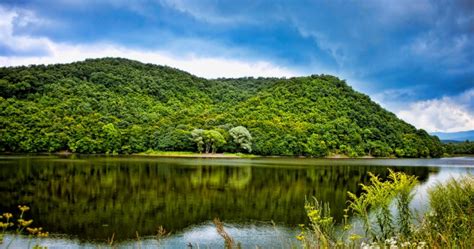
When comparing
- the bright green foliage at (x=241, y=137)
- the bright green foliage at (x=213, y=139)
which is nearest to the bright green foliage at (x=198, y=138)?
the bright green foliage at (x=213, y=139)

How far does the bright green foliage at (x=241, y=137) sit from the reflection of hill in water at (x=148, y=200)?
51.0m

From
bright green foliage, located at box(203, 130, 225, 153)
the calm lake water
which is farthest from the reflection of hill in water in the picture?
bright green foliage, located at box(203, 130, 225, 153)

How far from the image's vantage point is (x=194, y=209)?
792 inches

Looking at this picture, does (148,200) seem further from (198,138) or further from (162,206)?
(198,138)

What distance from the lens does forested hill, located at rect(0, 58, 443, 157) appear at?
84.3 metres

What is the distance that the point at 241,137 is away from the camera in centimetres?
8594

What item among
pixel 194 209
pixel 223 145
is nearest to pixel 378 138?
pixel 223 145

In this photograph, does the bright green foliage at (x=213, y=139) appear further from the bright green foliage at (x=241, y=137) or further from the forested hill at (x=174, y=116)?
the bright green foliage at (x=241, y=137)

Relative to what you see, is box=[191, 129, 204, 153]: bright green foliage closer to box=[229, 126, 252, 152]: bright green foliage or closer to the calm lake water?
box=[229, 126, 252, 152]: bright green foliage

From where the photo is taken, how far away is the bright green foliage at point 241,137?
280ft

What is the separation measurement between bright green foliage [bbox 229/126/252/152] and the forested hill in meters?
0.22

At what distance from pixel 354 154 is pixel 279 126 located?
62.3 ft

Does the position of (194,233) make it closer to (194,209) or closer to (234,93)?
(194,209)

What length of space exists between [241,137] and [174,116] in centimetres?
2741
